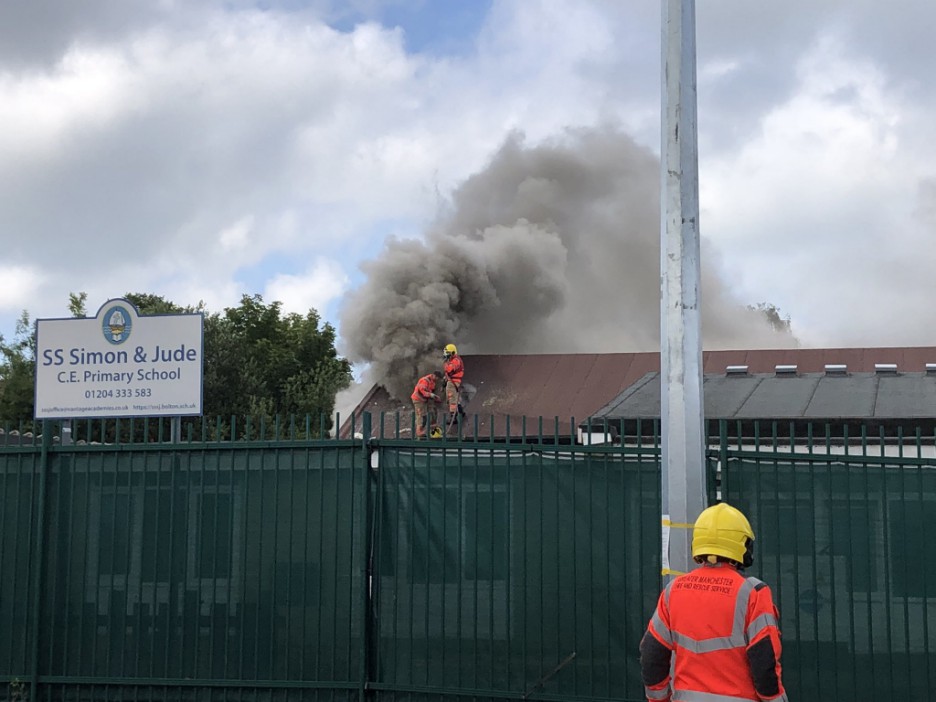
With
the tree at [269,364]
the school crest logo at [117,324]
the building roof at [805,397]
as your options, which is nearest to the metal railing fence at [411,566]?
the school crest logo at [117,324]

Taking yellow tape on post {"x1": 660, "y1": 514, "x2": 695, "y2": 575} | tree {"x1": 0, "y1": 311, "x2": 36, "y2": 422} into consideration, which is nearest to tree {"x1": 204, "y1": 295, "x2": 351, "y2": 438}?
tree {"x1": 0, "y1": 311, "x2": 36, "y2": 422}

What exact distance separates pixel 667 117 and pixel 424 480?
2767mm

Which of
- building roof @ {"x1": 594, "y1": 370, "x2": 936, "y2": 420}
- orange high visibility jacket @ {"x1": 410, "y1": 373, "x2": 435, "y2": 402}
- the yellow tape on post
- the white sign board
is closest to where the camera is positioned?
the yellow tape on post

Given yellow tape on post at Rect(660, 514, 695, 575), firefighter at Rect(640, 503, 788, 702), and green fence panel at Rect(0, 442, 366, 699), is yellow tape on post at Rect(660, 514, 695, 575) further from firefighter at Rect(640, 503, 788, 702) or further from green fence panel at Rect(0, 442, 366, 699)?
green fence panel at Rect(0, 442, 366, 699)

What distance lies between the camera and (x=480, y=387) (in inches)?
1233

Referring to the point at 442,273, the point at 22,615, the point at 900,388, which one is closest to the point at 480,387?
the point at 442,273

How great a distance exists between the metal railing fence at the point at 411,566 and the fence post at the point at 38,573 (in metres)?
0.01

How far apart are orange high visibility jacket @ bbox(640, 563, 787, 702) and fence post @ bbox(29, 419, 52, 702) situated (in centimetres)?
502

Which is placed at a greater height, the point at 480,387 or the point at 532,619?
the point at 480,387

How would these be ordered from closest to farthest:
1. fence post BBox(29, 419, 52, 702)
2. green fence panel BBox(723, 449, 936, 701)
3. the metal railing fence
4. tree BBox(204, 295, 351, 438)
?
green fence panel BBox(723, 449, 936, 701) → the metal railing fence → fence post BBox(29, 419, 52, 702) → tree BBox(204, 295, 351, 438)

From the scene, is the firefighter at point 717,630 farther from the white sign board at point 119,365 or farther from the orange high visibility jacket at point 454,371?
the orange high visibility jacket at point 454,371

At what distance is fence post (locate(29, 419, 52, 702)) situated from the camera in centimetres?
763

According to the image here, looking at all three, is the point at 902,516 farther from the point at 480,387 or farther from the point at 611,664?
the point at 480,387

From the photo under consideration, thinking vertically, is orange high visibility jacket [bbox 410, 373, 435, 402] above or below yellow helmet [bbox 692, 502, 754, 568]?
above
